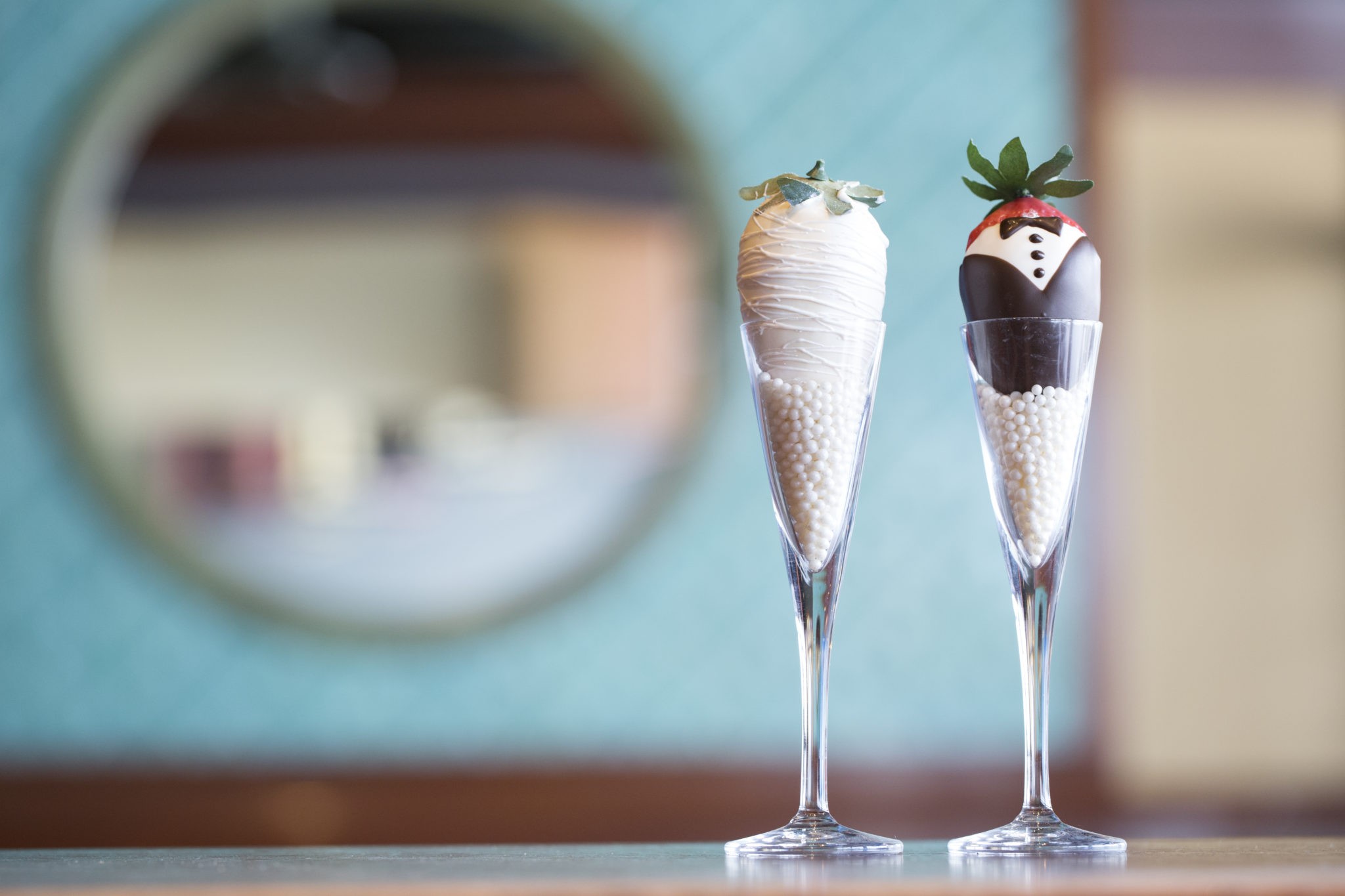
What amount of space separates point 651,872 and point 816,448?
0.21 meters

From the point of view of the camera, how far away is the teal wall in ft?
4.92

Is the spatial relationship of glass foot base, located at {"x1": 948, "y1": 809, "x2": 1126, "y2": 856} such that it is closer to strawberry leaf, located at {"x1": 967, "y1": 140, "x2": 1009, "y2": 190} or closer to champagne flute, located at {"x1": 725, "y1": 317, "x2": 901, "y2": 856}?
champagne flute, located at {"x1": 725, "y1": 317, "x2": 901, "y2": 856}

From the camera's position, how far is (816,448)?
1.95 ft

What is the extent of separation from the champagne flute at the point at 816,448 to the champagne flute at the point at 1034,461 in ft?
0.18

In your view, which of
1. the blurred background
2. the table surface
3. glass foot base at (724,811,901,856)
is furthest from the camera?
the blurred background

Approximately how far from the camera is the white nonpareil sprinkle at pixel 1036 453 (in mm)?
592

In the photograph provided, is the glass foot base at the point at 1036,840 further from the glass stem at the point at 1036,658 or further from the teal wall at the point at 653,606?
the teal wall at the point at 653,606

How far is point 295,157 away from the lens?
5.05ft

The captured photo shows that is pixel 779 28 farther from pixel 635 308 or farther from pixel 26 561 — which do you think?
pixel 26 561

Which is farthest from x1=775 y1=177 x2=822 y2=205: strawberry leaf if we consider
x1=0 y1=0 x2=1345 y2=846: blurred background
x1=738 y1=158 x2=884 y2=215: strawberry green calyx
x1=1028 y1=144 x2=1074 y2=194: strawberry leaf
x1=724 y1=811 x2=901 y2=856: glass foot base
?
x1=0 y1=0 x2=1345 y2=846: blurred background

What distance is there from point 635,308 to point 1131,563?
0.67 metres

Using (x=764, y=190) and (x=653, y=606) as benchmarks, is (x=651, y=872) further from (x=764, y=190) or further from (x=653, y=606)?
(x=653, y=606)

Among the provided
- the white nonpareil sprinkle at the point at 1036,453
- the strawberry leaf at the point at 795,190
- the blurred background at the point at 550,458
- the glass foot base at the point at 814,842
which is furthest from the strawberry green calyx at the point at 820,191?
the blurred background at the point at 550,458

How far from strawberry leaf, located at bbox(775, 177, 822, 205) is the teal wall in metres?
0.90
